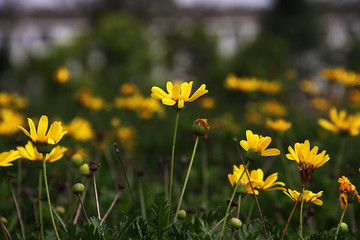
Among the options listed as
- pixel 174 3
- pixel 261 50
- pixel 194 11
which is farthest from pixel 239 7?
Result: pixel 261 50

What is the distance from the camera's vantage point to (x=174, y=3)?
1903 centimetres

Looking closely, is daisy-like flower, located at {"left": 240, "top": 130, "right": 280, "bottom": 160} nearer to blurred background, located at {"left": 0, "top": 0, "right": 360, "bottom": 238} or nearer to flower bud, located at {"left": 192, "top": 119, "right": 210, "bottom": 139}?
flower bud, located at {"left": 192, "top": 119, "right": 210, "bottom": 139}

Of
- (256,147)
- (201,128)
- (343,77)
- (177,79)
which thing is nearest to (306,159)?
(256,147)

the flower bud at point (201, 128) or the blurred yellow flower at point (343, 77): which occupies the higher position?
the flower bud at point (201, 128)

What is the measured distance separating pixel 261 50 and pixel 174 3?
10.1m

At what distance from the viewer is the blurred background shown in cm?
204

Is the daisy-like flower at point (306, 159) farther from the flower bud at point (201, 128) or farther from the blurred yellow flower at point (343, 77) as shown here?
the blurred yellow flower at point (343, 77)

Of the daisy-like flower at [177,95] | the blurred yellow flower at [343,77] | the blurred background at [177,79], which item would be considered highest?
the daisy-like flower at [177,95]

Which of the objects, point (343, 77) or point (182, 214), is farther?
point (343, 77)

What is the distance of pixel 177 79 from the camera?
13.4m

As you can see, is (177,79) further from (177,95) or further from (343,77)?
(177,95)

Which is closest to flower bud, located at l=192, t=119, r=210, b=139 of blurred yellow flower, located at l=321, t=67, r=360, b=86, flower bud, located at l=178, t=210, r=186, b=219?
flower bud, located at l=178, t=210, r=186, b=219

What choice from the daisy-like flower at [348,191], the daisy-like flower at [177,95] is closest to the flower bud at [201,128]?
the daisy-like flower at [177,95]

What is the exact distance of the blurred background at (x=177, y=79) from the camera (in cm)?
204
